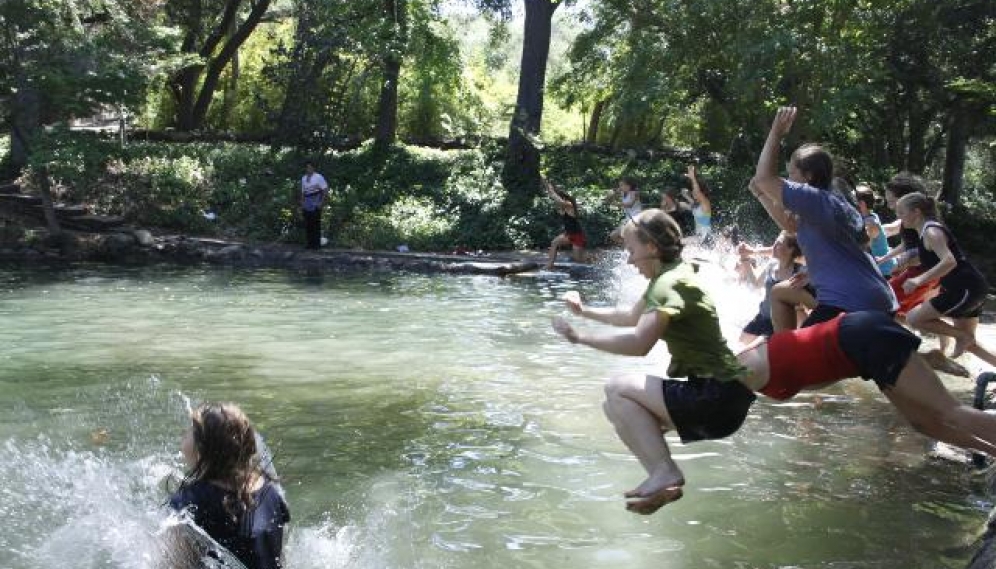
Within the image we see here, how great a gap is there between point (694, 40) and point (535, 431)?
1819 centimetres

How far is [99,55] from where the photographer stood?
1981cm

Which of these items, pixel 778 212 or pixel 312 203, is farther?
pixel 312 203

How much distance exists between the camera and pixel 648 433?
4660 millimetres

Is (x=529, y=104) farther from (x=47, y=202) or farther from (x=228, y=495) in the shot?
(x=228, y=495)

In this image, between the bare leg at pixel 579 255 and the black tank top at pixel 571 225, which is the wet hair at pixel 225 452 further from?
the bare leg at pixel 579 255

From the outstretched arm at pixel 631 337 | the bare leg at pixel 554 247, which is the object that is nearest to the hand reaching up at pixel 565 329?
the outstretched arm at pixel 631 337

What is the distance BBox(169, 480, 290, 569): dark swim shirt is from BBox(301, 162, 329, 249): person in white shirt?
1680cm

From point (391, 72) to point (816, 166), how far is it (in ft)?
75.2

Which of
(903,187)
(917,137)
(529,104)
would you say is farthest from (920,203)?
(917,137)

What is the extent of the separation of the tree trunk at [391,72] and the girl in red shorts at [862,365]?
2110 cm

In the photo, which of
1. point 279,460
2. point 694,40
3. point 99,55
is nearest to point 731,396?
point 279,460

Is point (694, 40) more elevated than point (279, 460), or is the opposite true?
point (694, 40)

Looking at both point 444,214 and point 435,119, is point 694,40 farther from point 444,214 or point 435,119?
point 435,119

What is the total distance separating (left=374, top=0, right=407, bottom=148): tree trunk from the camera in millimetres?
25297
